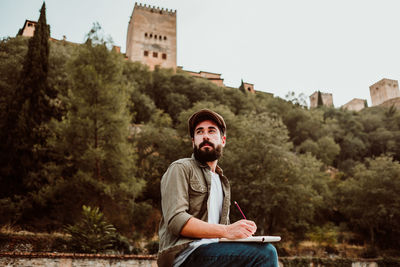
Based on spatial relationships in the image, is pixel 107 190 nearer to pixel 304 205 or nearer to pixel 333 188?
pixel 304 205

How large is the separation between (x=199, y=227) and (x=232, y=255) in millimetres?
282

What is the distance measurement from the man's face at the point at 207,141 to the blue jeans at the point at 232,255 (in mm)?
733

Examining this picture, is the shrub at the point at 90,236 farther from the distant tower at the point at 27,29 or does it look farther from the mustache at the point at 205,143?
the distant tower at the point at 27,29

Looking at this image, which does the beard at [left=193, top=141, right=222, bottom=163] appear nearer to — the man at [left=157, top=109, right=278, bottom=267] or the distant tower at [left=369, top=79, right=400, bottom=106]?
the man at [left=157, top=109, right=278, bottom=267]

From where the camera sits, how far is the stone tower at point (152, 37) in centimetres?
5181

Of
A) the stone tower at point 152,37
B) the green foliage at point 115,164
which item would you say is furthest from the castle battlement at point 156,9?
the green foliage at point 115,164

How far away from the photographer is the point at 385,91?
7456 centimetres

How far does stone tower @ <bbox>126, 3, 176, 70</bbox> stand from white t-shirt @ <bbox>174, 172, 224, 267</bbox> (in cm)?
5088

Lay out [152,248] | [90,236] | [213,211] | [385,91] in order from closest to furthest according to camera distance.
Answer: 1. [213,211]
2. [90,236]
3. [152,248]
4. [385,91]

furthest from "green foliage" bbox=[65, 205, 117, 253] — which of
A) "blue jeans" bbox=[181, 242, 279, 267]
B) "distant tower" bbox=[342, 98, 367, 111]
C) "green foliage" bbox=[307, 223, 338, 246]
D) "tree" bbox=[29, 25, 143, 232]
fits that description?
"distant tower" bbox=[342, 98, 367, 111]

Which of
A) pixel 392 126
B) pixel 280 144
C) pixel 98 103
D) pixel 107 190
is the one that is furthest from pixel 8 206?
pixel 392 126

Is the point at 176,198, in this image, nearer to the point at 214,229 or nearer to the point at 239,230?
the point at 214,229

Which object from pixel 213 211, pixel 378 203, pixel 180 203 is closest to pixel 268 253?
pixel 213 211

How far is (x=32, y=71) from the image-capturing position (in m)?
16.8
